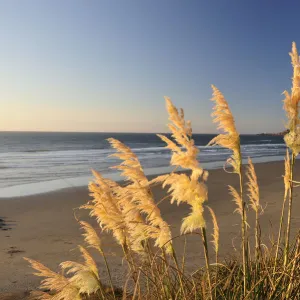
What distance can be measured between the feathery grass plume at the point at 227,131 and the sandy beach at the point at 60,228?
157 centimetres

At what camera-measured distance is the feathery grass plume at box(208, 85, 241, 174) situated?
6.95ft

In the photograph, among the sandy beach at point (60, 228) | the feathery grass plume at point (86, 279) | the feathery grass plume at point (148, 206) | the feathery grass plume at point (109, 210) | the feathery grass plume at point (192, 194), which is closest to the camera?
the feathery grass plume at point (192, 194)

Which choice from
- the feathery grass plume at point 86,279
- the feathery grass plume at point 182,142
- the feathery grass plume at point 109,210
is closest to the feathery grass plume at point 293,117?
the feathery grass plume at point 182,142

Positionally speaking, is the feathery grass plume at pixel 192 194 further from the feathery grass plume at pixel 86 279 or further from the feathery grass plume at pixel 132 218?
the feathery grass plume at pixel 86 279

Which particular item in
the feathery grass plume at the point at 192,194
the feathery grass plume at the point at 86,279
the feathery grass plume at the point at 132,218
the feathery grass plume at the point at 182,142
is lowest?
the feathery grass plume at the point at 86,279

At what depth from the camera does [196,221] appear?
1.81m

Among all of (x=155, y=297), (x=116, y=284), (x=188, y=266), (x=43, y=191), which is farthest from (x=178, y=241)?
(x=43, y=191)

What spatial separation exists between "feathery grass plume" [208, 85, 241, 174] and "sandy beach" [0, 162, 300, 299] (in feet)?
5.16

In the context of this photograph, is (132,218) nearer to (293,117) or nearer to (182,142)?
(182,142)

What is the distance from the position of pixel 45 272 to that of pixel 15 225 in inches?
372

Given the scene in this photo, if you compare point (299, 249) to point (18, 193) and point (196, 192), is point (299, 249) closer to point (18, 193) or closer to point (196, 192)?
point (196, 192)

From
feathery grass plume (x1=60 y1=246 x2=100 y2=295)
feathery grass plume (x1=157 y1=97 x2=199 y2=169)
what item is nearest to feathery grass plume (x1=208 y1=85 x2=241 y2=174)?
feathery grass plume (x1=157 y1=97 x2=199 y2=169)

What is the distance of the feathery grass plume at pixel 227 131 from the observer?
212 centimetres

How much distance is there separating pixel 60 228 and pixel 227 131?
9.47 metres
